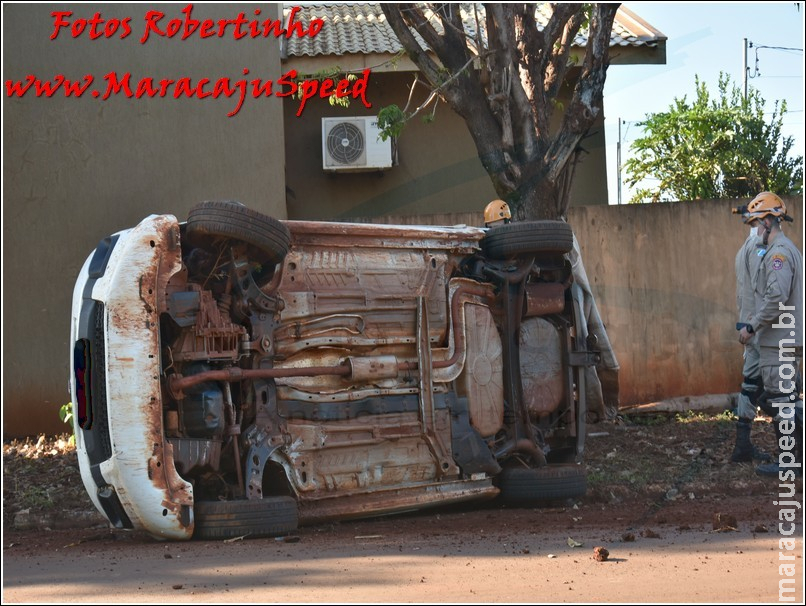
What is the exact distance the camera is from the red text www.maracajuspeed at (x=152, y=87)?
37.2ft

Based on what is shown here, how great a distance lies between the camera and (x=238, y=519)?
20.0 ft

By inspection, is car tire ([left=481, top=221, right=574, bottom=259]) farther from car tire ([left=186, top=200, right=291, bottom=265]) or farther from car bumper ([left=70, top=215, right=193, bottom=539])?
→ car bumper ([left=70, top=215, right=193, bottom=539])

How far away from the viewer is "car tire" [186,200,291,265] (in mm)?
6086

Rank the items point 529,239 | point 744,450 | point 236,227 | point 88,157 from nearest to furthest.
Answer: point 236,227 → point 529,239 → point 744,450 → point 88,157

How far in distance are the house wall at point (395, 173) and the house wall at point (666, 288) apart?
3656 millimetres

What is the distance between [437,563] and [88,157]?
299 inches

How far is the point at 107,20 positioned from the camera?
11594mm

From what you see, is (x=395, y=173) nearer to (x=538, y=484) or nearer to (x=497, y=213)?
(x=497, y=213)

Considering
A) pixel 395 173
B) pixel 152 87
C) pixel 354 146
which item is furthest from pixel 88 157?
pixel 395 173

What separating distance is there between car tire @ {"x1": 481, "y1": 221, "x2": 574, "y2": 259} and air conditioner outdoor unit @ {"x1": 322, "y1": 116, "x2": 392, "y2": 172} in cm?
710

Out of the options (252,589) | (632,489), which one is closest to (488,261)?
(632,489)

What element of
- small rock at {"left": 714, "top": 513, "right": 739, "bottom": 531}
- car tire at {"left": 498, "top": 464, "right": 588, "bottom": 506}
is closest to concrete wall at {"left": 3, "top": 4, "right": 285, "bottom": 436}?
car tire at {"left": 498, "top": 464, "right": 588, "bottom": 506}

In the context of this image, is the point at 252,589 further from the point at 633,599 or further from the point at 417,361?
the point at 417,361

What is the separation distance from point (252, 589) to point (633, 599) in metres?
1.60
